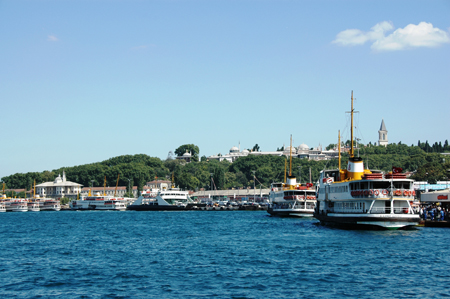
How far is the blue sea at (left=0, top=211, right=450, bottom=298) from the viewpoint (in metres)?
26.3

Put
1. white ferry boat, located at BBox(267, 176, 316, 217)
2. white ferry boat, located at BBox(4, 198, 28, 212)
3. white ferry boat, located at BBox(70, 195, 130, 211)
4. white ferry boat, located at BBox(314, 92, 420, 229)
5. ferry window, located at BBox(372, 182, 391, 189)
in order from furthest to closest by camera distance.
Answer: white ferry boat, located at BBox(4, 198, 28, 212) → white ferry boat, located at BBox(70, 195, 130, 211) → white ferry boat, located at BBox(267, 176, 316, 217) → ferry window, located at BBox(372, 182, 391, 189) → white ferry boat, located at BBox(314, 92, 420, 229)

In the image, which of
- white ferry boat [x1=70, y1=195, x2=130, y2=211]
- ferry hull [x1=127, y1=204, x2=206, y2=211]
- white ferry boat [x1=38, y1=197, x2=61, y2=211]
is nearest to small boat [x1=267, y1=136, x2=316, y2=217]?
ferry hull [x1=127, y1=204, x2=206, y2=211]

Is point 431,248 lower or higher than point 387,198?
lower

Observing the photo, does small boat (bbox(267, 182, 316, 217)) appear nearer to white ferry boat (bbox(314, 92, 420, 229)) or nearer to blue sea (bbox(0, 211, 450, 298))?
white ferry boat (bbox(314, 92, 420, 229))

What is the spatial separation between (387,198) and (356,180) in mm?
4048

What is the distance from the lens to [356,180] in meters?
52.6

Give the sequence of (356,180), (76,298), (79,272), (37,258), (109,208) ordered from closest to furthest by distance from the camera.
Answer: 1. (76,298)
2. (79,272)
3. (37,258)
4. (356,180)
5. (109,208)

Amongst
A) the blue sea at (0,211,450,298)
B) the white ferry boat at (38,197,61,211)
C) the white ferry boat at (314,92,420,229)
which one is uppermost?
the white ferry boat at (314,92,420,229)

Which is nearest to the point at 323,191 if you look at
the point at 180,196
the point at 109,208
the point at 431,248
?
the point at 431,248

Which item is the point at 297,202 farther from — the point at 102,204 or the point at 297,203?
the point at 102,204

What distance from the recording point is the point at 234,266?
108 feet

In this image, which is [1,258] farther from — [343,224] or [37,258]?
[343,224]

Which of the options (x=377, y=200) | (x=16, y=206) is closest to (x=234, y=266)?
(x=377, y=200)

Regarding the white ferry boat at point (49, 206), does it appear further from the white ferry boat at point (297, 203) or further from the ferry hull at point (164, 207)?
the white ferry boat at point (297, 203)
